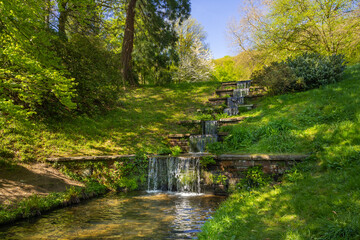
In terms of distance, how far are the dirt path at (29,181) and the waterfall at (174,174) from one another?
8.74 feet

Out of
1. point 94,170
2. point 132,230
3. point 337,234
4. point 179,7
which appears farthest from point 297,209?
point 179,7

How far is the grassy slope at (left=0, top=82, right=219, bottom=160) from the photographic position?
880 centimetres

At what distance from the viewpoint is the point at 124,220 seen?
5.13 meters

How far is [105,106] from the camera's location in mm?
13062

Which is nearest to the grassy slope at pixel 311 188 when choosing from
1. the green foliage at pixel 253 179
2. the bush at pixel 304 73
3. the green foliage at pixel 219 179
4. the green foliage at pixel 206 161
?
the green foliage at pixel 253 179

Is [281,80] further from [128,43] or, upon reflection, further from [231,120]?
[128,43]

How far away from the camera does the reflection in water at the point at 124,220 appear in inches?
173

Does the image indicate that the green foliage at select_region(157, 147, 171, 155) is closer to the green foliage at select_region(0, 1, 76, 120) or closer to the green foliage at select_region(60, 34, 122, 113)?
the green foliage at select_region(0, 1, 76, 120)

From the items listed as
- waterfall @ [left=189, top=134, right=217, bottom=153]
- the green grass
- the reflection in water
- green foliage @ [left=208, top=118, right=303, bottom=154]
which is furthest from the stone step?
the reflection in water

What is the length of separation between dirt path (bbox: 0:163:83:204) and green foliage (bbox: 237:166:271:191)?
223 inches

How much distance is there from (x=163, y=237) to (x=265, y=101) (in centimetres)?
981

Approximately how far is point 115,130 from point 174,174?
5002mm

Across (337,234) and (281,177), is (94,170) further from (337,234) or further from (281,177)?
(337,234)

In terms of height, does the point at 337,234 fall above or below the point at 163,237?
above
